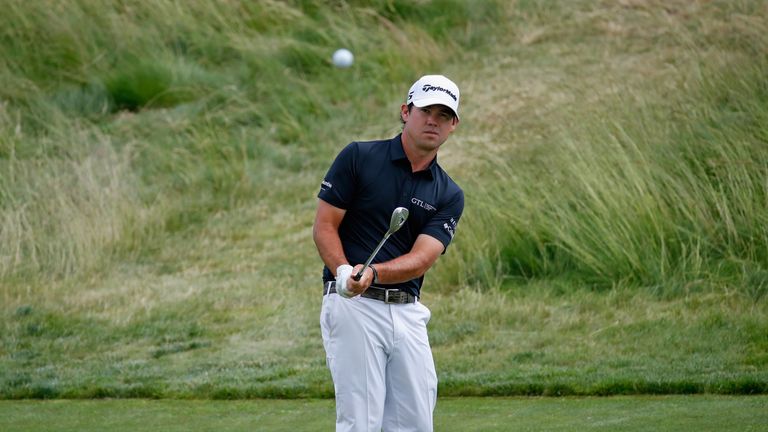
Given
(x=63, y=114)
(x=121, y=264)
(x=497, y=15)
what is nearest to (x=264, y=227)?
(x=121, y=264)

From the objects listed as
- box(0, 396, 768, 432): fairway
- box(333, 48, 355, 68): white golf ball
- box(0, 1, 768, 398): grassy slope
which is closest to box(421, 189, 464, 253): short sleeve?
box(0, 396, 768, 432): fairway

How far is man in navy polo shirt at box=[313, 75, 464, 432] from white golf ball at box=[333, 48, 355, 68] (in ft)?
40.2

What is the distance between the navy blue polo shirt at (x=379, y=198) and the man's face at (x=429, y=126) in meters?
0.08

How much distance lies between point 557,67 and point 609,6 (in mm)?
3026

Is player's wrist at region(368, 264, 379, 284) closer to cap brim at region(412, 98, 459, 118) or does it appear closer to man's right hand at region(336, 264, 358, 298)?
man's right hand at region(336, 264, 358, 298)

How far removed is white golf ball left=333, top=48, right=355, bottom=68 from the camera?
56.1 ft

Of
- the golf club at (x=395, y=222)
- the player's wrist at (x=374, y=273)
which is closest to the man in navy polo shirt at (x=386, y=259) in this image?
the player's wrist at (x=374, y=273)

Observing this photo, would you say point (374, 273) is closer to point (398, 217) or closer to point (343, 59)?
point (398, 217)

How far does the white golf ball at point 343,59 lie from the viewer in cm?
1711

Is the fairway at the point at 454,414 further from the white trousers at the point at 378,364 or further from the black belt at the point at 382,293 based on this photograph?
the black belt at the point at 382,293

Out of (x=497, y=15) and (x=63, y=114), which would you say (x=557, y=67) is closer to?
(x=497, y=15)

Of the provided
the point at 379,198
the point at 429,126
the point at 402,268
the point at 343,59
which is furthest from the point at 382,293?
the point at 343,59

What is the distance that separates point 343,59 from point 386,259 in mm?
12456

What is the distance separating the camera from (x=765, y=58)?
12023mm
